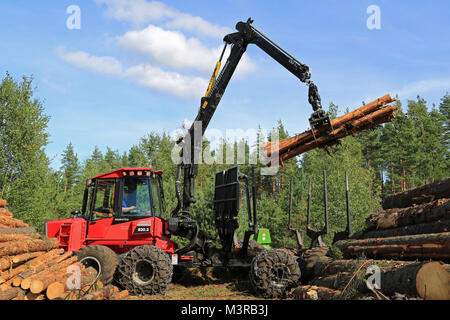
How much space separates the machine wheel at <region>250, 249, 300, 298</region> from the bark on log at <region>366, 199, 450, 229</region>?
7.91 ft

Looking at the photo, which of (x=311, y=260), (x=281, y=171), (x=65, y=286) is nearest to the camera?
(x=65, y=286)

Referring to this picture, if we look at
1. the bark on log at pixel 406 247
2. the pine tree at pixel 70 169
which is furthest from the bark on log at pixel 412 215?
the pine tree at pixel 70 169

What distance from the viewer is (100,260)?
8.61 m

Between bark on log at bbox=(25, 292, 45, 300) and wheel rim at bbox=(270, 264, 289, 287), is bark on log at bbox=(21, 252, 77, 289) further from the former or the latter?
wheel rim at bbox=(270, 264, 289, 287)

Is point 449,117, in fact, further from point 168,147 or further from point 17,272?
point 17,272

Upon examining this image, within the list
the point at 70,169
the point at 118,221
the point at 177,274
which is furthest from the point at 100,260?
the point at 70,169

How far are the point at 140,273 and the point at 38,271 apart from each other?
2452mm

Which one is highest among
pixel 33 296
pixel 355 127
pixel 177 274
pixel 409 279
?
pixel 355 127

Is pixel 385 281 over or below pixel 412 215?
below

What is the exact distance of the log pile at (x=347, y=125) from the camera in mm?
8836

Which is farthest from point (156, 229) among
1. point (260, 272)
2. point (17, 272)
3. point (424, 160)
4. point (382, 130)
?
point (382, 130)

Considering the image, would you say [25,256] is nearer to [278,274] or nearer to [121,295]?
[121,295]
